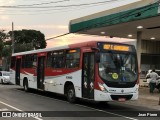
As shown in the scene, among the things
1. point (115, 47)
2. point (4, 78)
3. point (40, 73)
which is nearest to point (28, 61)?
point (40, 73)

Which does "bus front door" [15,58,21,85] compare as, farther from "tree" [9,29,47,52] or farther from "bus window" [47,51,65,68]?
"tree" [9,29,47,52]

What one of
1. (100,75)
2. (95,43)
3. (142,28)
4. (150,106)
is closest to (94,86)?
(100,75)

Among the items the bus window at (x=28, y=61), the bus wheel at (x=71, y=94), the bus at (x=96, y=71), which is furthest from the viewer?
the bus window at (x=28, y=61)

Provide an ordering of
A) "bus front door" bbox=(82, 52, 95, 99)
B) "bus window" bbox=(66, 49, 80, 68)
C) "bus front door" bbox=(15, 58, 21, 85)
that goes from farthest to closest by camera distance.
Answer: "bus front door" bbox=(15, 58, 21, 85), "bus window" bbox=(66, 49, 80, 68), "bus front door" bbox=(82, 52, 95, 99)

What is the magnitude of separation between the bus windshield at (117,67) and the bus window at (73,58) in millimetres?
1977

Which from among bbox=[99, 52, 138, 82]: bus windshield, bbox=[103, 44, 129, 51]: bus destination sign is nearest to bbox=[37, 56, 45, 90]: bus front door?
bbox=[103, 44, 129, 51]: bus destination sign

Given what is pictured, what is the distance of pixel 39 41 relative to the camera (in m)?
99.8

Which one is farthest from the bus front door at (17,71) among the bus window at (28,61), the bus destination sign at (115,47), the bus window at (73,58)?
the bus destination sign at (115,47)

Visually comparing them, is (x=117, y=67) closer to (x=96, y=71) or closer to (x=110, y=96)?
(x=96, y=71)

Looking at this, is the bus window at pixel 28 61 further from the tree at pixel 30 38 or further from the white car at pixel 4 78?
the tree at pixel 30 38

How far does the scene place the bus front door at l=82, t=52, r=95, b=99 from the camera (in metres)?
16.5

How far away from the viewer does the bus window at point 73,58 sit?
17978 millimetres

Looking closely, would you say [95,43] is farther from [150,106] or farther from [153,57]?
[153,57]

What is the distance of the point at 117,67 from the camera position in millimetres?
16297
